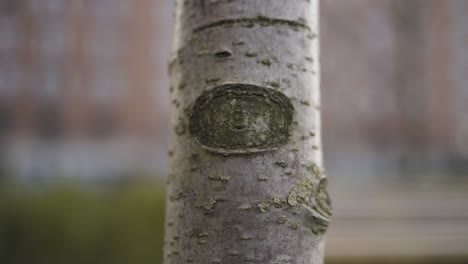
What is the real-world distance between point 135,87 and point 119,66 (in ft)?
3.04

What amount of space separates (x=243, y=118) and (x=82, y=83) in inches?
757

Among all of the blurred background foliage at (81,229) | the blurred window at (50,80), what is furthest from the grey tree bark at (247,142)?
the blurred window at (50,80)

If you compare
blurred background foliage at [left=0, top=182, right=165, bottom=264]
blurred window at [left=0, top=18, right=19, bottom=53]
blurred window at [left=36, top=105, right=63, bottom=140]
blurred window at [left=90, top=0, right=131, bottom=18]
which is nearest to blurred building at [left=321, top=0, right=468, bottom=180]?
blurred window at [left=90, top=0, right=131, bottom=18]

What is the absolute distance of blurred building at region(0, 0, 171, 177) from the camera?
1875 cm

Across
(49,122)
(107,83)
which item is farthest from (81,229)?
(49,122)

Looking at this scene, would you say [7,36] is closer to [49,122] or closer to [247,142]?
[49,122]

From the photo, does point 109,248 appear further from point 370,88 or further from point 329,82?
point 370,88

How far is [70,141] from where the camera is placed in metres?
19.0

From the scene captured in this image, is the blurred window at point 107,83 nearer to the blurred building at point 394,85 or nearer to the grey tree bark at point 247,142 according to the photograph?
the blurred building at point 394,85

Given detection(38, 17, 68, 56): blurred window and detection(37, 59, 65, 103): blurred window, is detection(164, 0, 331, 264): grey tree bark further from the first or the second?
detection(38, 17, 68, 56): blurred window

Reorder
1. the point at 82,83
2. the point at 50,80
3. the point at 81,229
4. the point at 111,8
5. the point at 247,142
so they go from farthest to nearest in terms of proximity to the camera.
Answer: the point at 111,8, the point at 82,83, the point at 50,80, the point at 81,229, the point at 247,142

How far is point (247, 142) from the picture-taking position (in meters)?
0.73

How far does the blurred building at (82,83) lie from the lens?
61.5ft

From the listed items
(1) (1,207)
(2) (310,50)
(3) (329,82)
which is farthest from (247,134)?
(3) (329,82)
